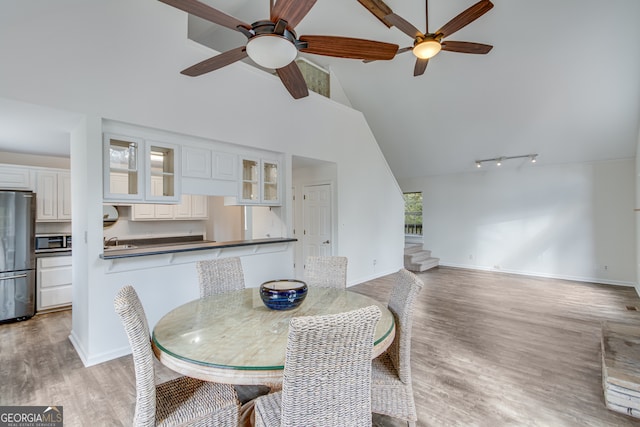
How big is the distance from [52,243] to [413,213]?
8034 millimetres

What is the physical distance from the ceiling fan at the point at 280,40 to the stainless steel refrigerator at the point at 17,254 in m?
3.26

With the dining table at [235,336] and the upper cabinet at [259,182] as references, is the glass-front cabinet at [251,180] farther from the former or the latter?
the dining table at [235,336]

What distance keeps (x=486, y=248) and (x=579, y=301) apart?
2514 mm

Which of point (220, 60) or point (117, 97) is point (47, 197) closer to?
point (117, 97)

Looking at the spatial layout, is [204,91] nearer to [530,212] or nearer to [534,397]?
[534,397]

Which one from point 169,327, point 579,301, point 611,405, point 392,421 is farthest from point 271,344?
point 579,301

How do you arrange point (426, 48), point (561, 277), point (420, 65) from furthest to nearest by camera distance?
point (561, 277) → point (420, 65) → point (426, 48)

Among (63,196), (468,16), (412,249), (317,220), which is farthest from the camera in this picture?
(412,249)

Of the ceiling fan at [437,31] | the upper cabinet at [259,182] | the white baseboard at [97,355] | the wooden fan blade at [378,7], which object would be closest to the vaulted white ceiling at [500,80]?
the ceiling fan at [437,31]

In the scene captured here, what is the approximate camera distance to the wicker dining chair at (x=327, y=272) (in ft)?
8.53

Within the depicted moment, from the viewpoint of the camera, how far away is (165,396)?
4.82 ft

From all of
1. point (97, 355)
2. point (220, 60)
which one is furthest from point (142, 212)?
point (220, 60)

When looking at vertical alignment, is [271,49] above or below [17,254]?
above

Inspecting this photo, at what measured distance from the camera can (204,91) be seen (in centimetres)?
336
